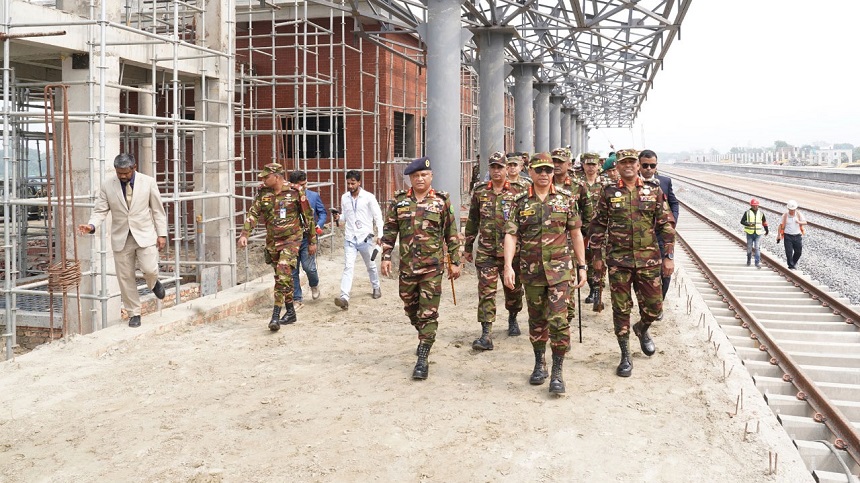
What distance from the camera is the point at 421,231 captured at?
20.0 feet

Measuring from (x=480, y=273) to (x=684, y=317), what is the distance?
10.6ft

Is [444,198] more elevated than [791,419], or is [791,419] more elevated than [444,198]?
[444,198]

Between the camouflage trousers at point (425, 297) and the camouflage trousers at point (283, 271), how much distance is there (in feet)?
6.44

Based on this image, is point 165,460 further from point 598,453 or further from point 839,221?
point 839,221

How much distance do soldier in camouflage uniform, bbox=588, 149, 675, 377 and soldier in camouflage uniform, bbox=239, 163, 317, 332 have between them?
3.46 m

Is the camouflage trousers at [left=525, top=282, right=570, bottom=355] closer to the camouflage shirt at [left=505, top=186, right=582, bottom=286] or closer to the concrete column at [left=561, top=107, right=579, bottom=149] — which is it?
the camouflage shirt at [left=505, top=186, right=582, bottom=286]

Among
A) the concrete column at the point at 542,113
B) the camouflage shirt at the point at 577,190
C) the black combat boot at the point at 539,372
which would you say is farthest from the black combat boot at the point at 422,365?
the concrete column at the point at 542,113

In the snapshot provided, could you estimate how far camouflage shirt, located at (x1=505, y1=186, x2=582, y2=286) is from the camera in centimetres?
555

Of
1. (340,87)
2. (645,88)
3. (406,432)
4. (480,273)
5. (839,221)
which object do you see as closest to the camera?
(406,432)

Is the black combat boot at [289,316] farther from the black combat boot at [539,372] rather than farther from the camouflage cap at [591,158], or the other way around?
the camouflage cap at [591,158]

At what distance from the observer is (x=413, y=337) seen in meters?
7.56

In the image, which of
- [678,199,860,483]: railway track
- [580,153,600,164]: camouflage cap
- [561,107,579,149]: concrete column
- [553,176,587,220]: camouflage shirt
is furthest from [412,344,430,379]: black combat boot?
[561,107,579,149]: concrete column

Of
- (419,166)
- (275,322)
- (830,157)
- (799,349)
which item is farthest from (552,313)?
(830,157)

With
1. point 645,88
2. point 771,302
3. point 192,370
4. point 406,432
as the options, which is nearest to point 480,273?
point 406,432
